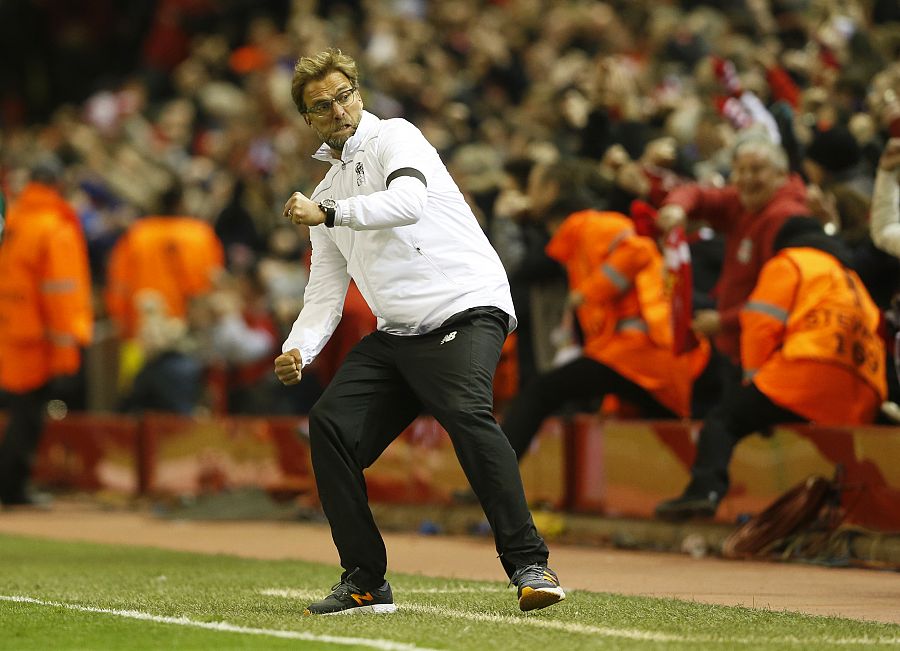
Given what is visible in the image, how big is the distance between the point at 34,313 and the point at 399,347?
326 inches

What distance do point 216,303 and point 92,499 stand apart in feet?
7.22

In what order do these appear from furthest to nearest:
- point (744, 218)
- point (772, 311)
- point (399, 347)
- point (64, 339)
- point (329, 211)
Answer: point (64, 339), point (744, 218), point (772, 311), point (399, 347), point (329, 211)

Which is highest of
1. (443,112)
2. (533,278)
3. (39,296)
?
(443,112)

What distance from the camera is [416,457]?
1290 cm

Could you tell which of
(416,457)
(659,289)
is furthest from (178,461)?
(659,289)

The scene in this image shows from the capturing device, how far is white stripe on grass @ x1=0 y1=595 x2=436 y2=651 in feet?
19.4

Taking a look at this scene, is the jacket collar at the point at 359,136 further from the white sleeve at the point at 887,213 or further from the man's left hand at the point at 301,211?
the white sleeve at the point at 887,213

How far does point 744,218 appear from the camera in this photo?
1034 cm

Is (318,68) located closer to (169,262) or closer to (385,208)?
(385,208)

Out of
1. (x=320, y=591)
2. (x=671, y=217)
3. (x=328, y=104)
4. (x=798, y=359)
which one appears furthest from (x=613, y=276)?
(x=328, y=104)

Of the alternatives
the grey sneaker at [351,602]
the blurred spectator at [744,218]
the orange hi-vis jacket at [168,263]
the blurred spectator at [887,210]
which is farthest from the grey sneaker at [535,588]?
the orange hi-vis jacket at [168,263]

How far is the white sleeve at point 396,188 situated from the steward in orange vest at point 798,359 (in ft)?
10.5

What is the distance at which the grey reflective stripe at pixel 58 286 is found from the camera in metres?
14.5

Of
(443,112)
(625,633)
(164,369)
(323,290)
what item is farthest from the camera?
(443,112)
